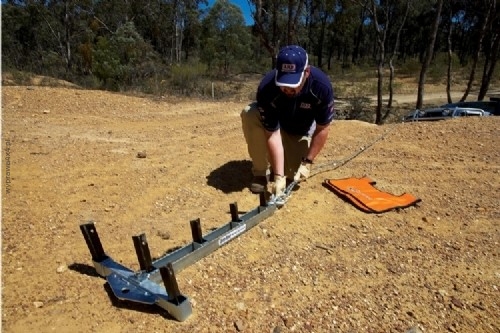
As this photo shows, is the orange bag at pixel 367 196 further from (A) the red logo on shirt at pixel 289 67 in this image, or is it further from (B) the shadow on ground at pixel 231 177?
(A) the red logo on shirt at pixel 289 67

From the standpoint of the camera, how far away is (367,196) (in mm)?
3244

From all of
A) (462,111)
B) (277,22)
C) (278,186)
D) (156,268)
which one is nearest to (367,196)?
(278,186)

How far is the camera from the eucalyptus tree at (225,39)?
93.7 feet

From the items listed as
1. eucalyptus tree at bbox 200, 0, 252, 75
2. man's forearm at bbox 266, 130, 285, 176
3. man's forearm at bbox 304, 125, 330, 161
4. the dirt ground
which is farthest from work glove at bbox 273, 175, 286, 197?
eucalyptus tree at bbox 200, 0, 252, 75

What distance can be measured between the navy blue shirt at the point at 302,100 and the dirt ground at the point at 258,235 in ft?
2.43

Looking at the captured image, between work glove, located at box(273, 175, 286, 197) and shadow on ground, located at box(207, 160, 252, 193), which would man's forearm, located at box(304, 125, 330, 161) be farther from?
shadow on ground, located at box(207, 160, 252, 193)

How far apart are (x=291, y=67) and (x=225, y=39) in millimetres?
28988

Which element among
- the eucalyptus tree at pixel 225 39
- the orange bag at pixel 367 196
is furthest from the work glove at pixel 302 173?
the eucalyptus tree at pixel 225 39

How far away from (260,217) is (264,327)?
40.3 inches

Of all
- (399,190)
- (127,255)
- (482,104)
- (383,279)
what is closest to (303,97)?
(399,190)

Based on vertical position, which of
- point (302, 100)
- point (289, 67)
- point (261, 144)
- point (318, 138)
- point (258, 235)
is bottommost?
point (258, 235)

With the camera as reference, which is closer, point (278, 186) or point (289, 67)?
point (289, 67)

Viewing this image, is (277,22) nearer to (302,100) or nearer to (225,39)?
(225,39)

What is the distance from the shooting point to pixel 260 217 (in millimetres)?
2783
